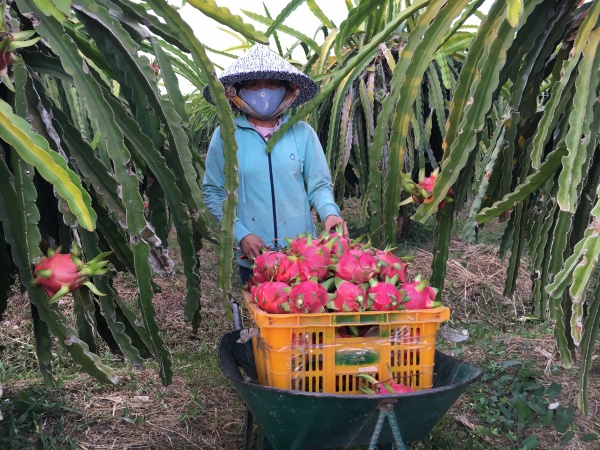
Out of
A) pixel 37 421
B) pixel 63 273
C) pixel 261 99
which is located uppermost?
pixel 261 99

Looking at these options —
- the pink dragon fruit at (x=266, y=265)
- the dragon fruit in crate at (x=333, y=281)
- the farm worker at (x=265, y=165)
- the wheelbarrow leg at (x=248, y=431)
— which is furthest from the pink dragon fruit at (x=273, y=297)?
the farm worker at (x=265, y=165)

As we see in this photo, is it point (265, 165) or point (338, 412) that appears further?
point (265, 165)

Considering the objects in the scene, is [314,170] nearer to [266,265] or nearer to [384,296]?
[266,265]

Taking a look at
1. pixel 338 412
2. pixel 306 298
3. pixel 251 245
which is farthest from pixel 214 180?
pixel 338 412

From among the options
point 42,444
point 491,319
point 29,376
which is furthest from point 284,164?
point 491,319

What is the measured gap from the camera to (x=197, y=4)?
4.52ft

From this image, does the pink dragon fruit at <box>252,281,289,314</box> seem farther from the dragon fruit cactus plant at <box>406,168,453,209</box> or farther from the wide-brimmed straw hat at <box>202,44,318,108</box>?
the wide-brimmed straw hat at <box>202,44,318,108</box>

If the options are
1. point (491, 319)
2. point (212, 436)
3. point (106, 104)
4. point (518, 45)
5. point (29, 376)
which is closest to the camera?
point (106, 104)

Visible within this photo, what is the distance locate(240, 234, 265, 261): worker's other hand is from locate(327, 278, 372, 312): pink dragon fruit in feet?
2.10

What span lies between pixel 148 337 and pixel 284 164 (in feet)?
2.90

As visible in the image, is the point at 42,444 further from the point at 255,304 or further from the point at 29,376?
the point at 255,304

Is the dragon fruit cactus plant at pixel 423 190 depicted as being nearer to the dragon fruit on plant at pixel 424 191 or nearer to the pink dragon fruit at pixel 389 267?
the dragon fruit on plant at pixel 424 191

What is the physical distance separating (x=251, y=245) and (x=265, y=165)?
11.8 inches

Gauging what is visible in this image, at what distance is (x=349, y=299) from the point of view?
128 cm
